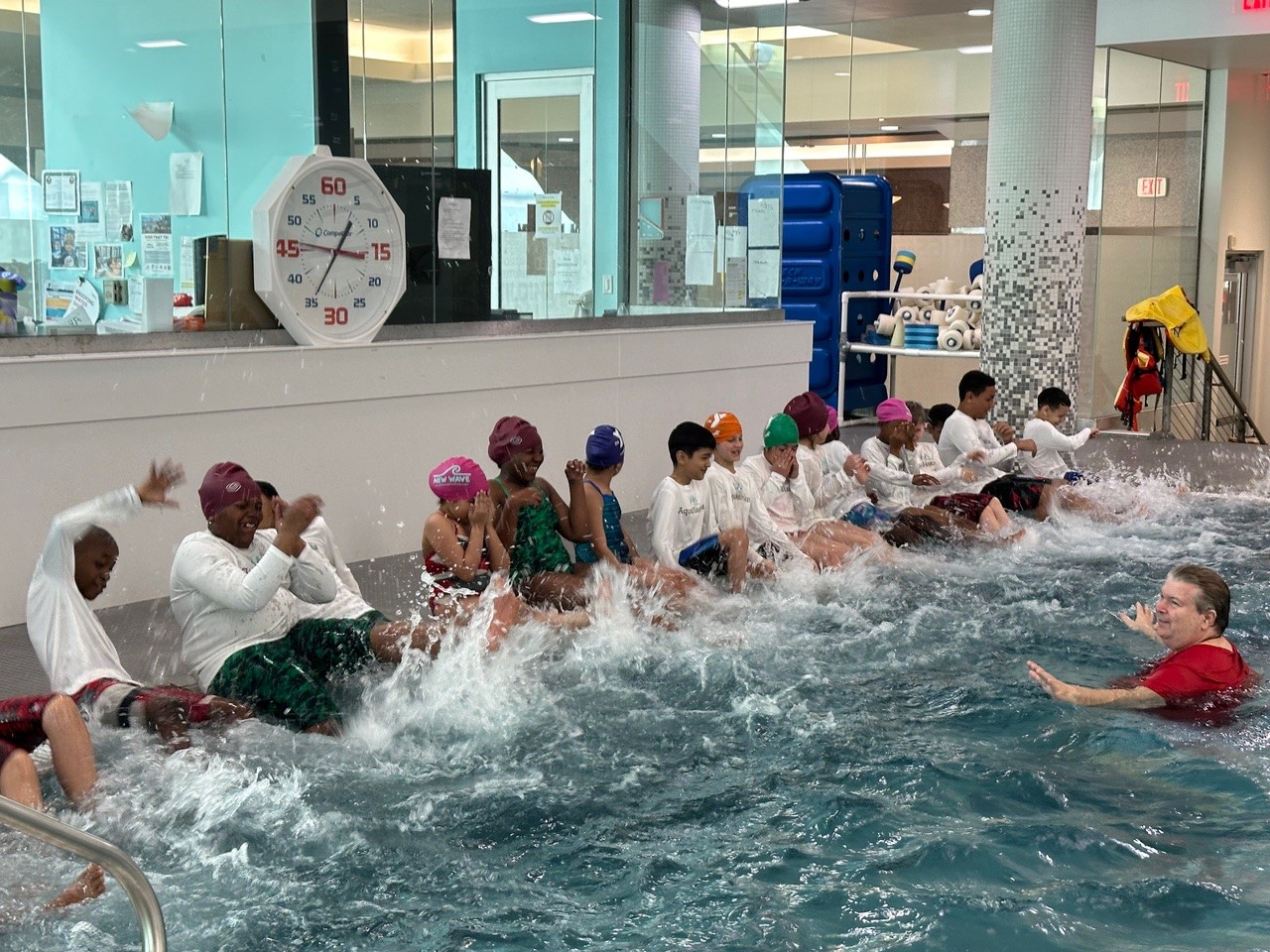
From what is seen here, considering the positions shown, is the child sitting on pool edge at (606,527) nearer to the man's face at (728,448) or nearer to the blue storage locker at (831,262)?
the man's face at (728,448)

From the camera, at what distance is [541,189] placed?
914cm

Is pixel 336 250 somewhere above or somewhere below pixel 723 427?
above

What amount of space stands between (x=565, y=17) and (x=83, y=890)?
703 centimetres

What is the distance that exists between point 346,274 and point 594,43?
119 inches

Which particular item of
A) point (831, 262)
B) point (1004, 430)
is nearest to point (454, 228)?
point (1004, 430)

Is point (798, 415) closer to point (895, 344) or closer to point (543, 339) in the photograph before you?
point (543, 339)

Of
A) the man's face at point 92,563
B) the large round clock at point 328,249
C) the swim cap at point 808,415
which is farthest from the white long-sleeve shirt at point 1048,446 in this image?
the man's face at point 92,563

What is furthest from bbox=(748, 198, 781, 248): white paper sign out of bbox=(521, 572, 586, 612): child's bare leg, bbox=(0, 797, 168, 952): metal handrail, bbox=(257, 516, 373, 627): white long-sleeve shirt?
bbox=(0, 797, 168, 952): metal handrail

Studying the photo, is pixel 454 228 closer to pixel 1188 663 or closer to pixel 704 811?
pixel 704 811

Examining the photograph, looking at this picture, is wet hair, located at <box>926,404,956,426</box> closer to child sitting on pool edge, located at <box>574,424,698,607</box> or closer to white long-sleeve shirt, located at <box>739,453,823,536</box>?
white long-sleeve shirt, located at <box>739,453,823,536</box>

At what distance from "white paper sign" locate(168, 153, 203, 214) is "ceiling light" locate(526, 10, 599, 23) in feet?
9.70

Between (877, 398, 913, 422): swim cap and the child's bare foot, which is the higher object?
(877, 398, 913, 422): swim cap

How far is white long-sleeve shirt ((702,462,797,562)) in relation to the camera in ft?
24.9

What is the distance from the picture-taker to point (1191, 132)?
16.8 m
